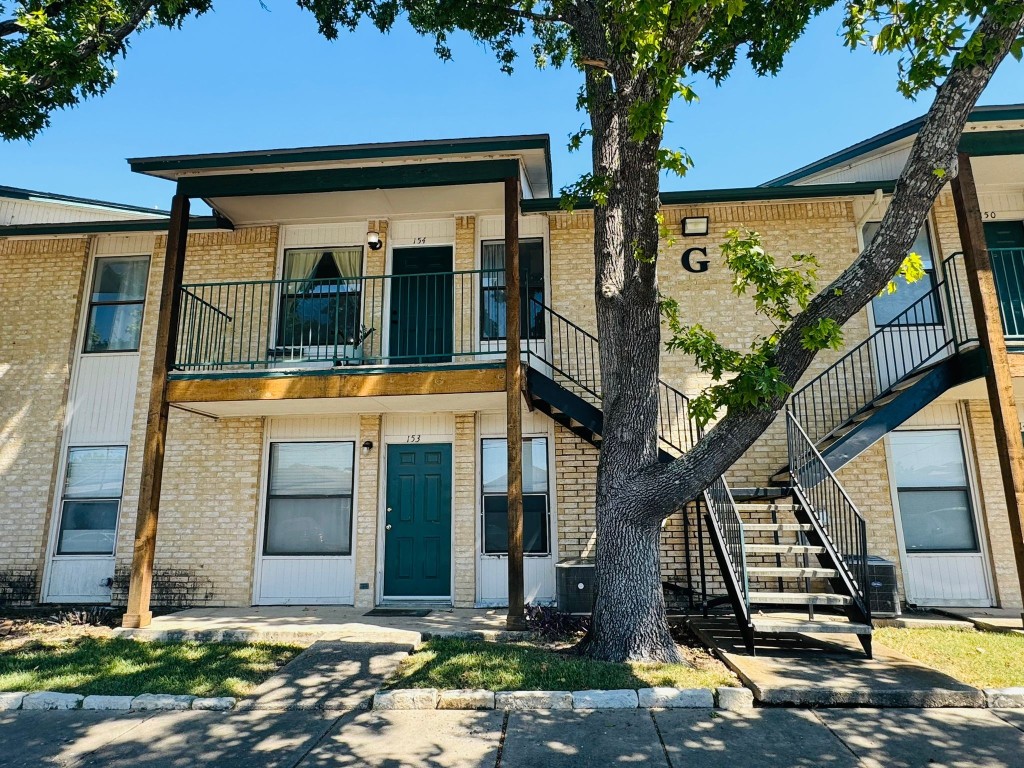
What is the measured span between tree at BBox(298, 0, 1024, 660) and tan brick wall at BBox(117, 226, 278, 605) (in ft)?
18.3

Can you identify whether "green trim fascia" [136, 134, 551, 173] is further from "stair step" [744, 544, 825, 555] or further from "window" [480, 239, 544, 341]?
"stair step" [744, 544, 825, 555]

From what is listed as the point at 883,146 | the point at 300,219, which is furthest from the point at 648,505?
the point at 300,219

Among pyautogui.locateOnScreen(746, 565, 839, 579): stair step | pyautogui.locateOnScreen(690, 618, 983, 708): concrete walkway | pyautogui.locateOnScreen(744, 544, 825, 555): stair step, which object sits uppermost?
pyautogui.locateOnScreen(744, 544, 825, 555): stair step

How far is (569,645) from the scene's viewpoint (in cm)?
628

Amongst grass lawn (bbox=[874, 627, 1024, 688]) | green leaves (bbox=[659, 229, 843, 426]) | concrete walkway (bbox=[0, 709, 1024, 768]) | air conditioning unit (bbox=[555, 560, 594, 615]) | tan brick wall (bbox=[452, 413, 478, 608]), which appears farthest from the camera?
tan brick wall (bbox=[452, 413, 478, 608])

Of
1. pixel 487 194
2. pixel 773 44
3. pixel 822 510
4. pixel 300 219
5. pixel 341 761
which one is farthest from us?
pixel 300 219

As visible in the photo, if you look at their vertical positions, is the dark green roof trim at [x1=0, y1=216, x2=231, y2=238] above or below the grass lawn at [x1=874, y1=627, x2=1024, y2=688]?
above

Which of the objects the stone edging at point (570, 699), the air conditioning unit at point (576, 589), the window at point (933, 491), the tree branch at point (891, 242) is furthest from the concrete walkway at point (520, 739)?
the window at point (933, 491)

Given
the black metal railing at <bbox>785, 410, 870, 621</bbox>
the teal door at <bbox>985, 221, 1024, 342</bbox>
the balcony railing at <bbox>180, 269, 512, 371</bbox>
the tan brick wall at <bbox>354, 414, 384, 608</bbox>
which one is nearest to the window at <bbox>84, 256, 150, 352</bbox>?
the balcony railing at <bbox>180, 269, 512, 371</bbox>

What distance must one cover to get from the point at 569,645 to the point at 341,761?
2.85 m

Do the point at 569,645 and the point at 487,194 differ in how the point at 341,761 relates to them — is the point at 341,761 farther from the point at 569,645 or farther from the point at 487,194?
the point at 487,194

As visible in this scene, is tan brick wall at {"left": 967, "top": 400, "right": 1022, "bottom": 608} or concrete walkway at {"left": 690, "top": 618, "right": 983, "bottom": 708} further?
tan brick wall at {"left": 967, "top": 400, "right": 1022, "bottom": 608}

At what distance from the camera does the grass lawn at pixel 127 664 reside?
5.29 m

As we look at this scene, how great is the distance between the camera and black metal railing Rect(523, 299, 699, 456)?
875 centimetres
